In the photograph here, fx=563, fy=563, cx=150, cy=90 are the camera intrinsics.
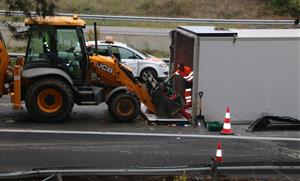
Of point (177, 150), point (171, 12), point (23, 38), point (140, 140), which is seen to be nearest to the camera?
point (23, 38)

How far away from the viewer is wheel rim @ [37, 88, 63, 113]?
42.8 ft

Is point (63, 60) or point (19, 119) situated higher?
point (63, 60)

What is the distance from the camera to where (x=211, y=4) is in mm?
45375

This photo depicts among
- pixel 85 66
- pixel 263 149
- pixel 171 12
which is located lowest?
pixel 263 149

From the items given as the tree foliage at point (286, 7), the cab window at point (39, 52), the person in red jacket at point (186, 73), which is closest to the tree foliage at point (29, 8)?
the cab window at point (39, 52)

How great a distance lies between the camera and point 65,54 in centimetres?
1345

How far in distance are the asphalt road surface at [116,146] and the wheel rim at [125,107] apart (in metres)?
0.31

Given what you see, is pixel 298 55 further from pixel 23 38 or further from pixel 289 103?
pixel 23 38

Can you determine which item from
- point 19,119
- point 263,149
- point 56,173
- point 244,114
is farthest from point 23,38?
point 244,114

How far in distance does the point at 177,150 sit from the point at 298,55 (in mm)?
4605

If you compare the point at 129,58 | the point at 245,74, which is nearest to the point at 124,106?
the point at 245,74

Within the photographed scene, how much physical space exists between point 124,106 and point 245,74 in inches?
120

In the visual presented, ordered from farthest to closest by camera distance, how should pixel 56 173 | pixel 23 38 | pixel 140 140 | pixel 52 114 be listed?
pixel 52 114, pixel 140 140, pixel 56 173, pixel 23 38

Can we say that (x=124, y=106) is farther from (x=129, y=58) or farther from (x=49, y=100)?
(x=129, y=58)
